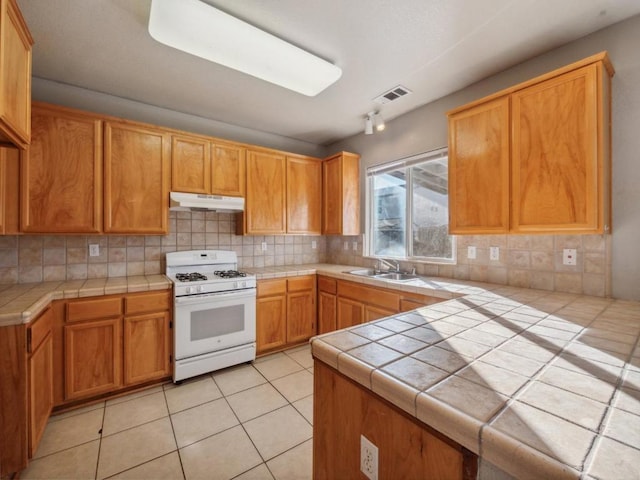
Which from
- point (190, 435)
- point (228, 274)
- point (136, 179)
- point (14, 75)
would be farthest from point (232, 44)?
point (190, 435)

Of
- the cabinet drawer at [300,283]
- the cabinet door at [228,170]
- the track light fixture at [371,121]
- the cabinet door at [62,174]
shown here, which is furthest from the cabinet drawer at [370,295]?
the cabinet door at [62,174]

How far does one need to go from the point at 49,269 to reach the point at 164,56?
1.98 metres

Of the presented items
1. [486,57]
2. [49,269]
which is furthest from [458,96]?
[49,269]

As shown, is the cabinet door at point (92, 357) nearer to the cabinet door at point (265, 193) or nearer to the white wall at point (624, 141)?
the cabinet door at point (265, 193)

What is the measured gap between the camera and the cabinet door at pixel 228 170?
2.91 meters

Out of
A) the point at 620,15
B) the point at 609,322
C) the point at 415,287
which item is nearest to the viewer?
the point at 609,322

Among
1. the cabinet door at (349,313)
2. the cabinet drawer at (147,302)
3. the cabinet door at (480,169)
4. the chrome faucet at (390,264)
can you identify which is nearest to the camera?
the cabinet door at (480,169)

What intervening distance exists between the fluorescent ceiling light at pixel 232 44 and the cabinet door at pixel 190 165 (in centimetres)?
107

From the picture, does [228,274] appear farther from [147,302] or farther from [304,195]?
[304,195]

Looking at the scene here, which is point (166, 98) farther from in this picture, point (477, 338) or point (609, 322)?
point (609, 322)

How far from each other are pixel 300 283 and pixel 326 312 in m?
0.45

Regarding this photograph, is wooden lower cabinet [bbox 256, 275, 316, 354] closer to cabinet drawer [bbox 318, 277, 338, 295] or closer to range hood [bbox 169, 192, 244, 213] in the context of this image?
cabinet drawer [bbox 318, 277, 338, 295]

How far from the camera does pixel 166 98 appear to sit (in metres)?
2.70

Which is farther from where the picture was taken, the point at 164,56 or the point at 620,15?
the point at 164,56
